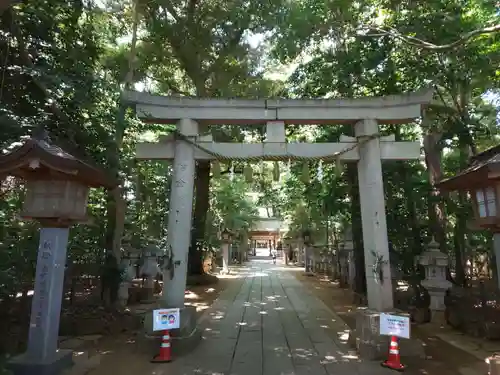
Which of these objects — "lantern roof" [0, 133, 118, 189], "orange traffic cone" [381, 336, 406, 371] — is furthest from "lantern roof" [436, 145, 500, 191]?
"lantern roof" [0, 133, 118, 189]

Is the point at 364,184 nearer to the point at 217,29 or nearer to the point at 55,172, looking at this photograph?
the point at 55,172

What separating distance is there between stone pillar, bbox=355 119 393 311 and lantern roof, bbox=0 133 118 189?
15.4 ft

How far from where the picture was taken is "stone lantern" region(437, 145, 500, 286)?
4609 millimetres

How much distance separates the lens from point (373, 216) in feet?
21.6

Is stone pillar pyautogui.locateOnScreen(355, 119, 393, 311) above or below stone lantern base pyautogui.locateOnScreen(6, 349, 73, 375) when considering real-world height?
above

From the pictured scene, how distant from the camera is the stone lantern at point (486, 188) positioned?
4609mm

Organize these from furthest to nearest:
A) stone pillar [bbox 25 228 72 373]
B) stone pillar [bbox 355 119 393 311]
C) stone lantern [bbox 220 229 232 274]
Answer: stone lantern [bbox 220 229 232 274] → stone pillar [bbox 355 119 393 311] → stone pillar [bbox 25 228 72 373]

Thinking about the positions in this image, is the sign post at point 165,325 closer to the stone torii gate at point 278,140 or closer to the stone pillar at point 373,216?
the stone torii gate at point 278,140

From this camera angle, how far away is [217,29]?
12.9 meters

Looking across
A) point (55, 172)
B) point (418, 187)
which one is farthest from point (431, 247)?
point (55, 172)

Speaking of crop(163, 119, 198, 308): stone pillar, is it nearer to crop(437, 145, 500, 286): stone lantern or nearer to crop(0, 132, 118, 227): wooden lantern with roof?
crop(0, 132, 118, 227): wooden lantern with roof

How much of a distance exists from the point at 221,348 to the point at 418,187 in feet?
23.4

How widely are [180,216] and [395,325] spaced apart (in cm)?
404

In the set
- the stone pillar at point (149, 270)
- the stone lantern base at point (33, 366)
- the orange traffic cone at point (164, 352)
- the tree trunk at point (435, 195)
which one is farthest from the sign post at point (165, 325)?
the tree trunk at point (435, 195)
